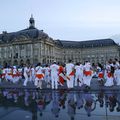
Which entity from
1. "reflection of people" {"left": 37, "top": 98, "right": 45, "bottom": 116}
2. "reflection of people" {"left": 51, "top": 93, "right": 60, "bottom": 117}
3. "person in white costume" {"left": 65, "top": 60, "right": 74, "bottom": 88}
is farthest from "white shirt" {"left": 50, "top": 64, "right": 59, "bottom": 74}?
"reflection of people" {"left": 51, "top": 93, "right": 60, "bottom": 117}

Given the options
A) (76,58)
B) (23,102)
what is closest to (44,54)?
(76,58)

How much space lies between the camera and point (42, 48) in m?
111

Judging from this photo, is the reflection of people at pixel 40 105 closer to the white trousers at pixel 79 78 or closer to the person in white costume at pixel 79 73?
the person in white costume at pixel 79 73

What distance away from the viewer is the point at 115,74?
67.8 feet

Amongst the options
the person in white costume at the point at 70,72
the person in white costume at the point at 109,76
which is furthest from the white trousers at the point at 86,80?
the person in white costume at the point at 109,76

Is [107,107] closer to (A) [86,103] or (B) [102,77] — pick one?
(A) [86,103]

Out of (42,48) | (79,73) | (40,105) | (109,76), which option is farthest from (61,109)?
(42,48)

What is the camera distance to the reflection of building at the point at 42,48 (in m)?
111

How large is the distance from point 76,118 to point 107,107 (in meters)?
2.05

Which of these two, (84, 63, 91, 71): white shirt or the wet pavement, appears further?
(84, 63, 91, 71): white shirt

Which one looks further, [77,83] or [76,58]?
[76,58]

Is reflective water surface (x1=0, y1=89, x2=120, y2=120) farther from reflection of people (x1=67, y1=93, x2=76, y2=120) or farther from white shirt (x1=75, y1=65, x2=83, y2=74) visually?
white shirt (x1=75, y1=65, x2=83, y2=74)

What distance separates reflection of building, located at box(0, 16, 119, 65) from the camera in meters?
111

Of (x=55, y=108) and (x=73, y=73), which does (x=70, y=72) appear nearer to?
(x=73, y=73)
